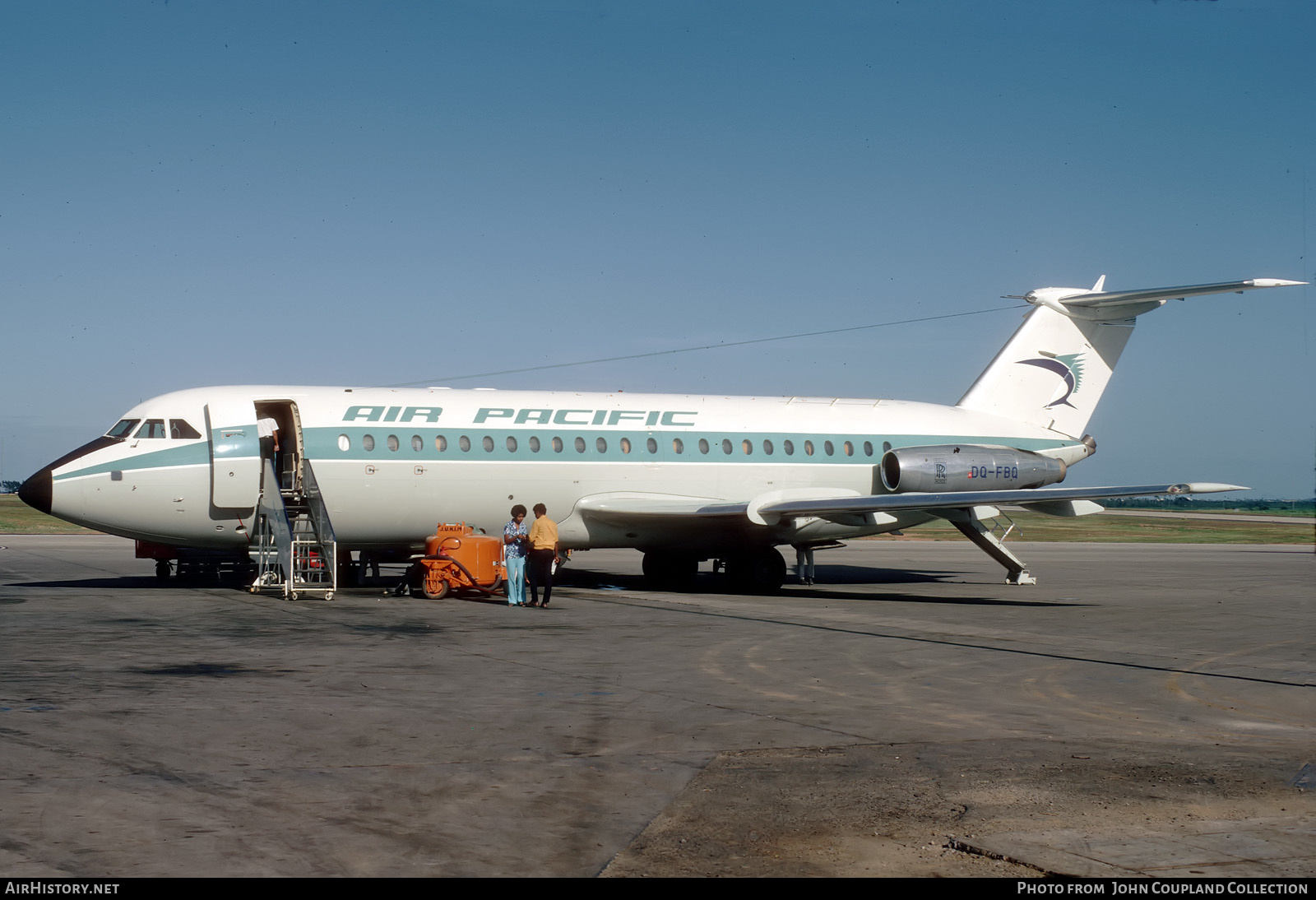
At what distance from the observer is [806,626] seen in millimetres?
16891

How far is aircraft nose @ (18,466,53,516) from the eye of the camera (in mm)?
19828

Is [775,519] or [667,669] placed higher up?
[775,519]

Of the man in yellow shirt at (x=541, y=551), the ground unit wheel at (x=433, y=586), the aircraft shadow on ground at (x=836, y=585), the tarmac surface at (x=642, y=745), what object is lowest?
the tarmac surface at (x=642, y=745)

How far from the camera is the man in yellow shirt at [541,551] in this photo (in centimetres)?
1941

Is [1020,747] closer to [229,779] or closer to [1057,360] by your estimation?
[229,779]

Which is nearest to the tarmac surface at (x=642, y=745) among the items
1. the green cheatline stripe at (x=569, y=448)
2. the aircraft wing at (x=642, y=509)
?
the green cheatline stripe at (x=569, y=448)

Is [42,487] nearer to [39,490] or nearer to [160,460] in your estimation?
[39,490]

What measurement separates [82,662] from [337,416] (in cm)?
1018

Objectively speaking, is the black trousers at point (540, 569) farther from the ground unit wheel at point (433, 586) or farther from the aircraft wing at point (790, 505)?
the aircraft wing at point (790, 505)

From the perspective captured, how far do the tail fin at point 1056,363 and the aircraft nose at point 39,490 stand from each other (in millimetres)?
19594

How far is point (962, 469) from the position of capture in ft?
83.4

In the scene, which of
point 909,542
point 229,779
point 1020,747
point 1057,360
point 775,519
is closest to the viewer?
point 229,779
